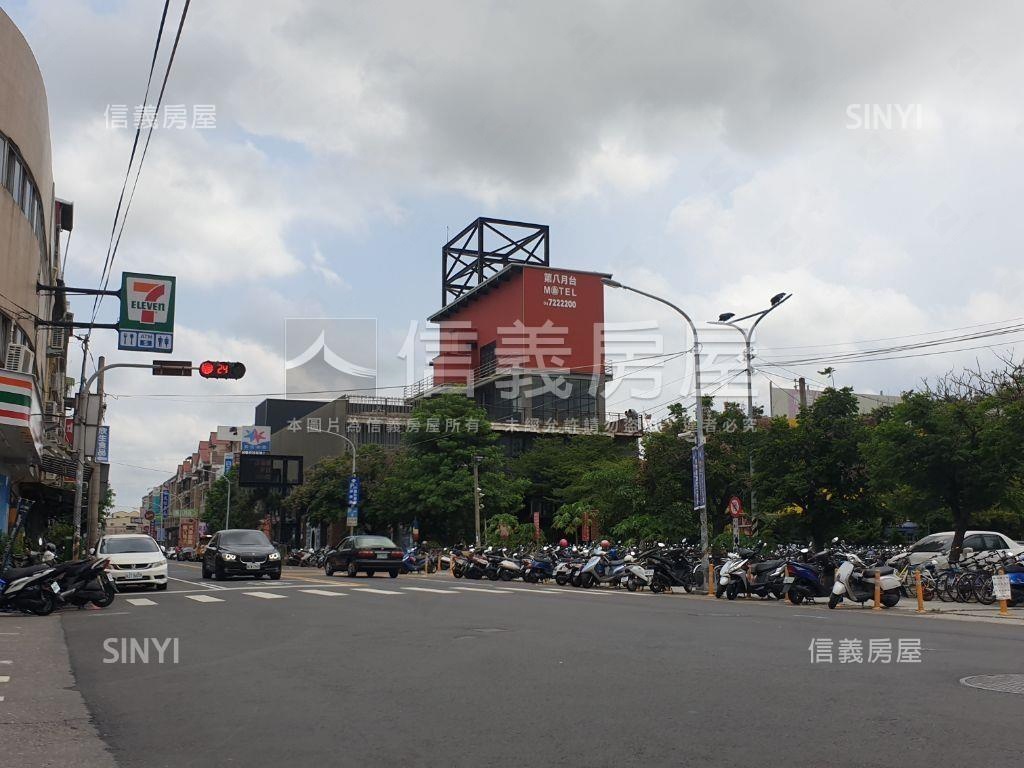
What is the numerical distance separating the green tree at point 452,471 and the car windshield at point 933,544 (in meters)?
26.3

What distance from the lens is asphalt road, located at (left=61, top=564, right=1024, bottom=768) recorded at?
19.3 feet

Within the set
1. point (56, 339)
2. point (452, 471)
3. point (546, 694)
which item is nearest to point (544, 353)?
point (452, 471)

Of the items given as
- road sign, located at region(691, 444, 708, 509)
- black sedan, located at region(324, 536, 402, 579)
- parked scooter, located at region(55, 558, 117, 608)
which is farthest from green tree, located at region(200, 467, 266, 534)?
parked scooter, located at region(55, 558, 117, 608)

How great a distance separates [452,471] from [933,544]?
28891 mm

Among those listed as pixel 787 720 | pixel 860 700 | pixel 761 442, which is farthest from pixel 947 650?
pixel 761 442

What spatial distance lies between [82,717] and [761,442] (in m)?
24.7

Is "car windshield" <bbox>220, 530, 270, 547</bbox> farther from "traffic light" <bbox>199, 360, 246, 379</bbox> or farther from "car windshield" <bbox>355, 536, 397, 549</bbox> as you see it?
"traffic light" <bbox>199, 360, 246, 379</bbox>

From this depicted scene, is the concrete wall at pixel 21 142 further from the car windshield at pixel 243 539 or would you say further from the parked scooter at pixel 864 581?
the parked scooter at pixel 864 581

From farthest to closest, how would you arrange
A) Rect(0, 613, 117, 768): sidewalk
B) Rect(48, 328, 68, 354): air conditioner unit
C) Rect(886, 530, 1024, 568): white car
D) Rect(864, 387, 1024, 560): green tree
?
Rect(48, 328, 68, 354): air conditioner unit, Rect(864, 387, 1024, 560): green tree, Rect(886, 530, 1024, 568): white car, Rect(0, 613, 117, 768): sidewalk

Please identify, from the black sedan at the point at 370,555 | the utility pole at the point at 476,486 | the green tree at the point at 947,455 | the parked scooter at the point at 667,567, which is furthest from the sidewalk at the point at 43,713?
the utility pole at the point at 476,486

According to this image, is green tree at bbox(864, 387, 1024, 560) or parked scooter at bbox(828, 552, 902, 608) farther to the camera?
green tree at bbox(864, 387, 1024, 560)

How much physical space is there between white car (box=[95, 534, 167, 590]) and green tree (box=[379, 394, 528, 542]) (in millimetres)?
28601

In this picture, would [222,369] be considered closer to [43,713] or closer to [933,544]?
[43,713]

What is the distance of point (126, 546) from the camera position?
79.2ft
